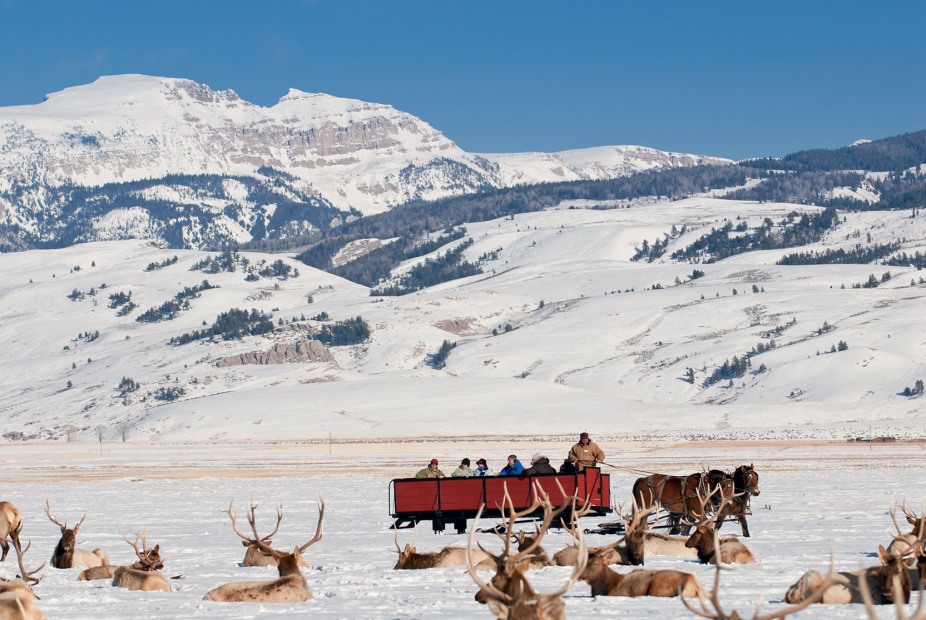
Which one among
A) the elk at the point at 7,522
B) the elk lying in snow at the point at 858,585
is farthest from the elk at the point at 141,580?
the elk lying in snow at the point at 858,585

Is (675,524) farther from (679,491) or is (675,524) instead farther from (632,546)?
(632,546)

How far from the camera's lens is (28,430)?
127m

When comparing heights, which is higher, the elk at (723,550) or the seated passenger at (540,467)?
the seated passenger at (540,467)

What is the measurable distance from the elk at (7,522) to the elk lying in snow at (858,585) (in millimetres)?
11335

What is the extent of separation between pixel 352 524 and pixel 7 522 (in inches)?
375

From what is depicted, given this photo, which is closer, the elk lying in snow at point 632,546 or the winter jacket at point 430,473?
the elk lying in snow at point 632,546

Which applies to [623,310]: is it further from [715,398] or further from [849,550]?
[849,550]

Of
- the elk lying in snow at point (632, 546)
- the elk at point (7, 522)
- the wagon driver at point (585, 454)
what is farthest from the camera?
the wagon driver at point (585, 454)

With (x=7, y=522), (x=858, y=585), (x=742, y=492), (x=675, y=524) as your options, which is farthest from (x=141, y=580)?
(x=742, y=492)

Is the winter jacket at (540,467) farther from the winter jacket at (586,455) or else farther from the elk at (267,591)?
the elk at (267,591)

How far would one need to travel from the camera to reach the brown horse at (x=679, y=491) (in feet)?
70.1

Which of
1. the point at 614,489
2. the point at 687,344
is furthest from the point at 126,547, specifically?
the point at 687,344

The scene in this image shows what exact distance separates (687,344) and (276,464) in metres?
92.5

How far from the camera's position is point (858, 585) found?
13.4 metres
